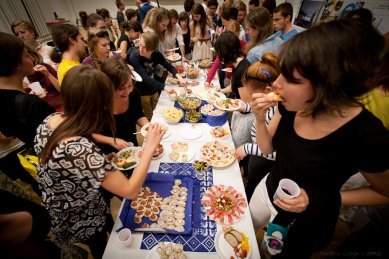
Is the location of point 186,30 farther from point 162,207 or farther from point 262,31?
point 162,207

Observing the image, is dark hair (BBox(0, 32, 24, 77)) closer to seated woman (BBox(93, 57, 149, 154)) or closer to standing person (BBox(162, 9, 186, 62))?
seated woman (BBox(93, 57, 149, 154))

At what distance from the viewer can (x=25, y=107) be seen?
1.51 metres

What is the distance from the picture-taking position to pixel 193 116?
2373 mm

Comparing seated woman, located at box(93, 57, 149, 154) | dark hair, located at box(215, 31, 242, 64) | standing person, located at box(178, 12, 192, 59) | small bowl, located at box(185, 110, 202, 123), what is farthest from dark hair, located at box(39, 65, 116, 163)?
standing person, located at box(178, 12, 192, 59)

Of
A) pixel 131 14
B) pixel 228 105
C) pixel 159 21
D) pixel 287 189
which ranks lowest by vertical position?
pixel 228 105

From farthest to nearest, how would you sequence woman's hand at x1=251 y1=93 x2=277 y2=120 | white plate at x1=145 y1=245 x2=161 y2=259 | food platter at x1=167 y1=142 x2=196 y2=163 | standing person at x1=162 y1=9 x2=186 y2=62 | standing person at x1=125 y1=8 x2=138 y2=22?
standing person at x1=125 y1=8 x2=138 y2=22, standing person at x1=162 y1=9 x2=186 y2=62, food platter at x1=167 y1=142 x2=196 y2=163, woman's hand at x1=251 y1=93 x2=277 y2=120, white plate at x1=145 y1=245 x2=161 y2=259

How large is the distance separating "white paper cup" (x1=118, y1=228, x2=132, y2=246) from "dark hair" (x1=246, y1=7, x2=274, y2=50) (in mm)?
3005

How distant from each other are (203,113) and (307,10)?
5.76 meters

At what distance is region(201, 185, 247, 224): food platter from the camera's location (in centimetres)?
131

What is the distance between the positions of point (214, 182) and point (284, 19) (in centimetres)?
323

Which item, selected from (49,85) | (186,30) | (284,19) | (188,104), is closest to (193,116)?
(188,104)

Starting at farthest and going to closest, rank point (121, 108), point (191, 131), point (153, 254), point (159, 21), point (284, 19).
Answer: point (159, 21) < point (284, 19) < point (191, 131) < point (121, 108) < point (153, 254)

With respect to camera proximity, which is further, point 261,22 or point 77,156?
point 261,22

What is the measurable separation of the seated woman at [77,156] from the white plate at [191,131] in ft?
2.77
